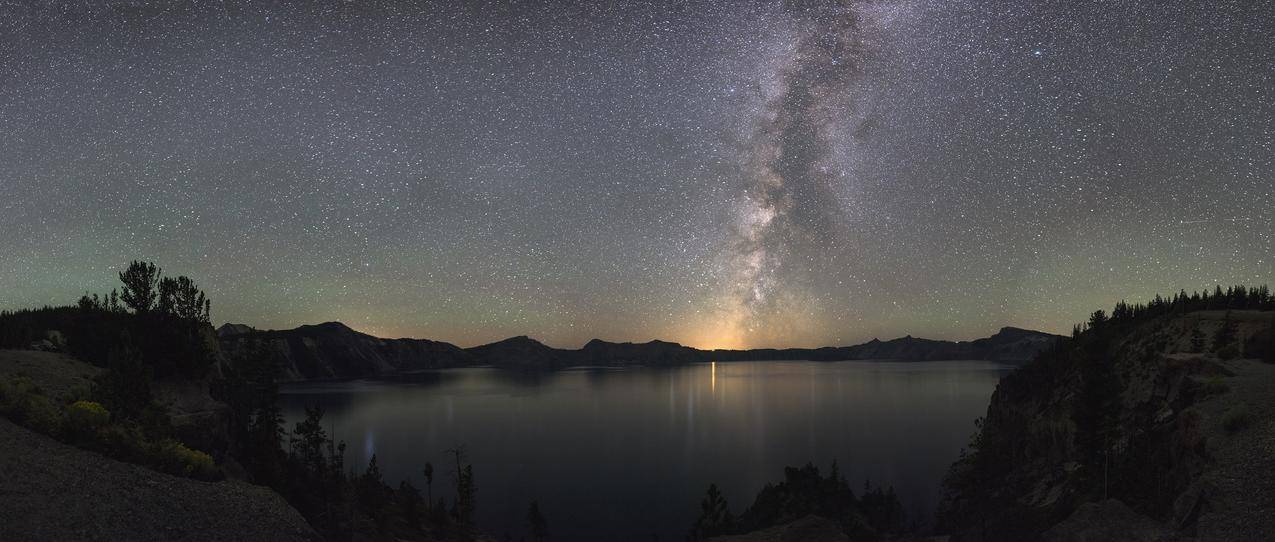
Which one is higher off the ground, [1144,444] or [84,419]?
[84,419]

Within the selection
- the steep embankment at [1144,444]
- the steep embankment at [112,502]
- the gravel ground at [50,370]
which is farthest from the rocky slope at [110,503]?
the steep embankment at [1144,444]

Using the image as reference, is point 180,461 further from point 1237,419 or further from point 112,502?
point 1237,419

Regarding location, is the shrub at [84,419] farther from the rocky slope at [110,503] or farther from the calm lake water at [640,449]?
the calm lake water at [640,449]

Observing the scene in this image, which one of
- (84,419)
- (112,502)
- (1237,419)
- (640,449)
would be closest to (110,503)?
(112,502)

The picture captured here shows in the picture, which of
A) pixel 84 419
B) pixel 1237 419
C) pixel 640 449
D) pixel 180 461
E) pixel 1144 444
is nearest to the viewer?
pixel 84 419

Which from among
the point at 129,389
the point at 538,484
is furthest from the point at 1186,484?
the point at 538,484

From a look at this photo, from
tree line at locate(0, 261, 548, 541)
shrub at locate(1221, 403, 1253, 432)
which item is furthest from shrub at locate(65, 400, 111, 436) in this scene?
shrub at locate(1221, 403, 1253, 432)
